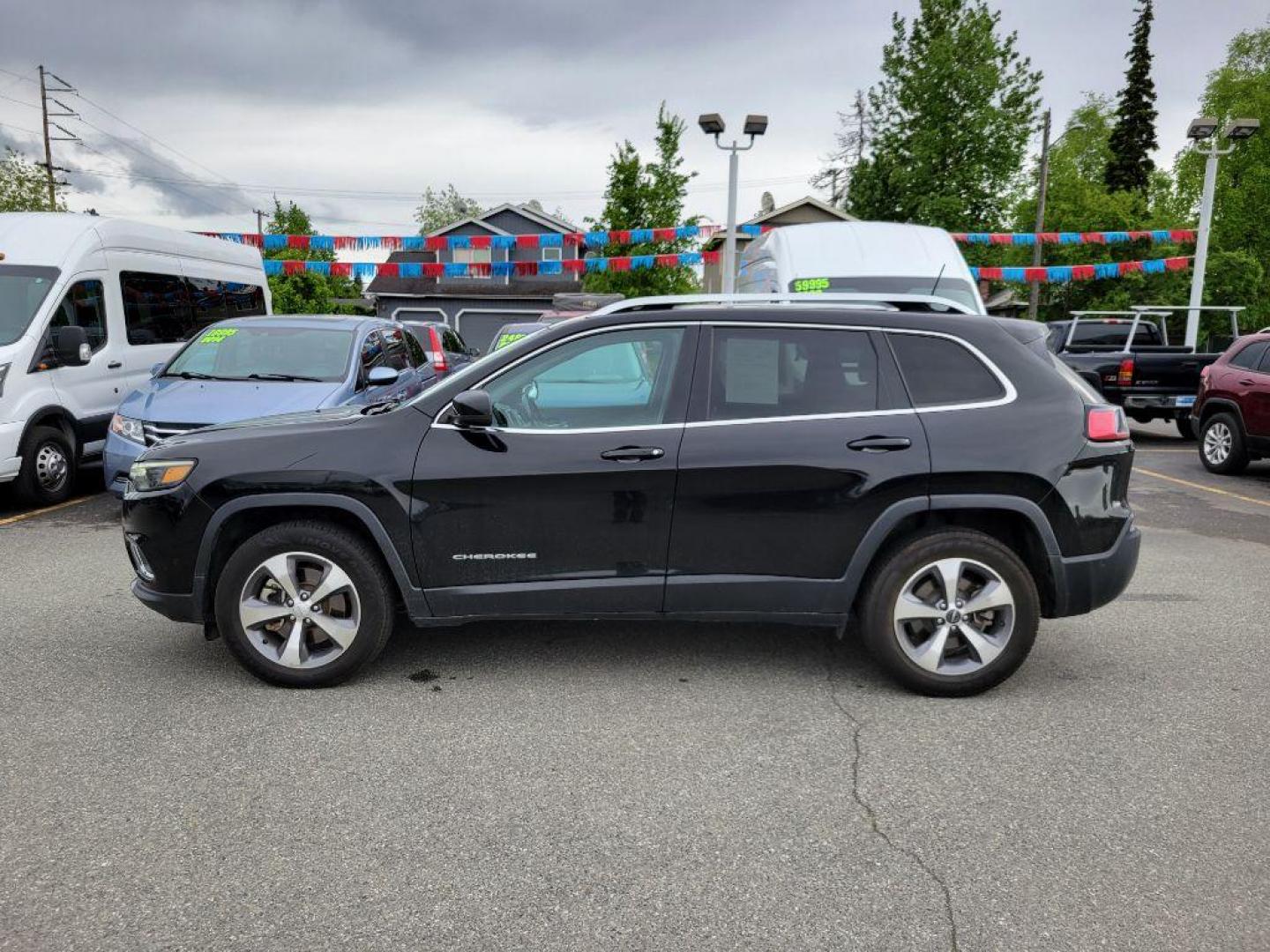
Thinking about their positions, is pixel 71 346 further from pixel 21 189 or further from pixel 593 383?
pixel 21 189

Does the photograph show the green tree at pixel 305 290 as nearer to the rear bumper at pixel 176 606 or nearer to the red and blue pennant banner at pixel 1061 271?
the red and blue pennant banner at pixel 1061 271

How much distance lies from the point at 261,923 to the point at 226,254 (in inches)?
455

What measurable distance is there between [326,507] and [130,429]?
14.0 ft

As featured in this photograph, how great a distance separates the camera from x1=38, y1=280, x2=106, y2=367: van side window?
8539 millimetres

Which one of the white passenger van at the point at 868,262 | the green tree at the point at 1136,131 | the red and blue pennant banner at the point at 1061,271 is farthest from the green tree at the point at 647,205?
the green tree at the point at 1136,131

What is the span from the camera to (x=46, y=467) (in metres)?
8.55

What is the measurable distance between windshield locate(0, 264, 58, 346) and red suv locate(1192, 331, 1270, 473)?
1252cm

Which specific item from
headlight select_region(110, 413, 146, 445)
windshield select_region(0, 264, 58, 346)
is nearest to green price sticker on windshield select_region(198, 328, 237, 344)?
headlight select_region(110, 413, 146, 445)

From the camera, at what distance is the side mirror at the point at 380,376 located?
800 cm

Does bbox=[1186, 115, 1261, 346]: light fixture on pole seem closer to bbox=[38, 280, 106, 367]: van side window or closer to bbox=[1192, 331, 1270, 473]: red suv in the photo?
bbox=[1192, 331, 1270, 473]: red suv

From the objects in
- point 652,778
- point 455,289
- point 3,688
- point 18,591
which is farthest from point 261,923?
point 455,289

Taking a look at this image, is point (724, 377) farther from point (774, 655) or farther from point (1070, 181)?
point (1070, 181)

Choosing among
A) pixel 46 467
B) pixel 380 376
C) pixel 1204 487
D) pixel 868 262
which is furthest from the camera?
pixel 868 262

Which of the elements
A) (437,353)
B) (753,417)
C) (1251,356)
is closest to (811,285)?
(1251,356)
